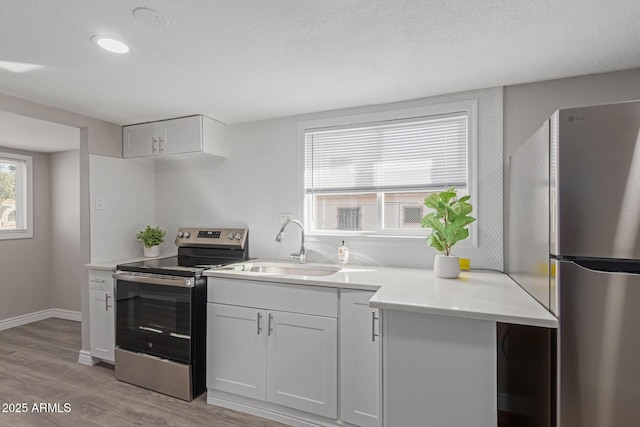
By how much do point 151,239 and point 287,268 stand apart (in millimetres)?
1471

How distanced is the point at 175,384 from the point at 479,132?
2.73 metres

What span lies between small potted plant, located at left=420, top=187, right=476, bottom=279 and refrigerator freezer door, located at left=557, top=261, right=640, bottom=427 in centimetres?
72

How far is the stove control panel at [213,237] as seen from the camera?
2.93m

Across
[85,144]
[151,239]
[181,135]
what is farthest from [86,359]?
[181,135]

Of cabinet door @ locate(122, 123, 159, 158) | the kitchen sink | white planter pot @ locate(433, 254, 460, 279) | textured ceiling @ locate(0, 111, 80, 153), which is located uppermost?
textured ceiling @ locate(0, 111, 80, 153)

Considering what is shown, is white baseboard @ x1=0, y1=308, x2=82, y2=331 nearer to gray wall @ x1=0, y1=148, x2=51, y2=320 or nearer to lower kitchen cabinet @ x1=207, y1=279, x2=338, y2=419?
gray wall @ x1=0, y1=148, x2=51, y2=320

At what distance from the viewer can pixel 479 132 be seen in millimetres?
2254

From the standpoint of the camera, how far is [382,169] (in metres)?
2.55

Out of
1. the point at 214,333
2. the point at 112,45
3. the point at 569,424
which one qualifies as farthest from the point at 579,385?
the point at 112,45

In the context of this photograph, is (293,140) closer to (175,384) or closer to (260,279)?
(260,279)

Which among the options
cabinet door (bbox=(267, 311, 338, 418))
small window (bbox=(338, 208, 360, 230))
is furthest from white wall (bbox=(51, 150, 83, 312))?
small window (bbox=(338, 208, 360, 230))

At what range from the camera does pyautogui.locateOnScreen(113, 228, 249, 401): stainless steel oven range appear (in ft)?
7.58

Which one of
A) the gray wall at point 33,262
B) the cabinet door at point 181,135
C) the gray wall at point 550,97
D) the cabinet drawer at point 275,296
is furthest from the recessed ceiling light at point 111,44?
the gray wall at point 33,262

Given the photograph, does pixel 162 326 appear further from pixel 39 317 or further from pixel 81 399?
pixel 39 317
